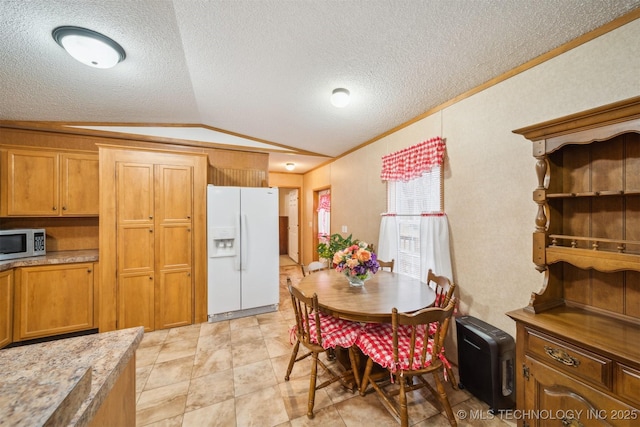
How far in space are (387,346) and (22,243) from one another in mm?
3919

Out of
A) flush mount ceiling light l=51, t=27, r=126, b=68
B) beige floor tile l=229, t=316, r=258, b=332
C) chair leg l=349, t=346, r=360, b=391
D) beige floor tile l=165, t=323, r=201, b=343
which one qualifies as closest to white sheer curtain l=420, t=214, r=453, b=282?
chair leg l=349, t=346, r=360, b=391

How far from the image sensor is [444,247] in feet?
7.93

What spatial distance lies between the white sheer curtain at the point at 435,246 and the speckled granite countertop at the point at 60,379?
2.40 m

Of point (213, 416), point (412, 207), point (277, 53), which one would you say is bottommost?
point (213, 416)

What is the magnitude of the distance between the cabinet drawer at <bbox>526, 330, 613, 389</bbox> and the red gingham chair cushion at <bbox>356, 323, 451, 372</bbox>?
541 millimetres

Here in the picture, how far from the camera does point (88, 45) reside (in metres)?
1.77

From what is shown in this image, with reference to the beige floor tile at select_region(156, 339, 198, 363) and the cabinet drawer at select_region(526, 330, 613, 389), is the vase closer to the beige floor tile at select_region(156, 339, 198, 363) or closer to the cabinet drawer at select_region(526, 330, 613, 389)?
the cabinet drawer at select_region(526, 330, 613, 389)

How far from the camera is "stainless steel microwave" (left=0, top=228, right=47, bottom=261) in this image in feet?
8.59

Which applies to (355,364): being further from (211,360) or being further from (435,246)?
(211,360)

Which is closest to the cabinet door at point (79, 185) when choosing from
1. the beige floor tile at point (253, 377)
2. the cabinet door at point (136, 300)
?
the cabinet door at point (136, 300)

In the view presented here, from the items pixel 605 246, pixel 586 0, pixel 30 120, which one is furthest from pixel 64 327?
pixel 586 0

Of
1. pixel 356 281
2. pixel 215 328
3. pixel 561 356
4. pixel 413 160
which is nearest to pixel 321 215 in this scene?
pixel 413 160

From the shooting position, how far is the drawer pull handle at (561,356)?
50.6 inches

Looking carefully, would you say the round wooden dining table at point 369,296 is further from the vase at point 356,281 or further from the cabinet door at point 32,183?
the cabinet door at point 32,183
